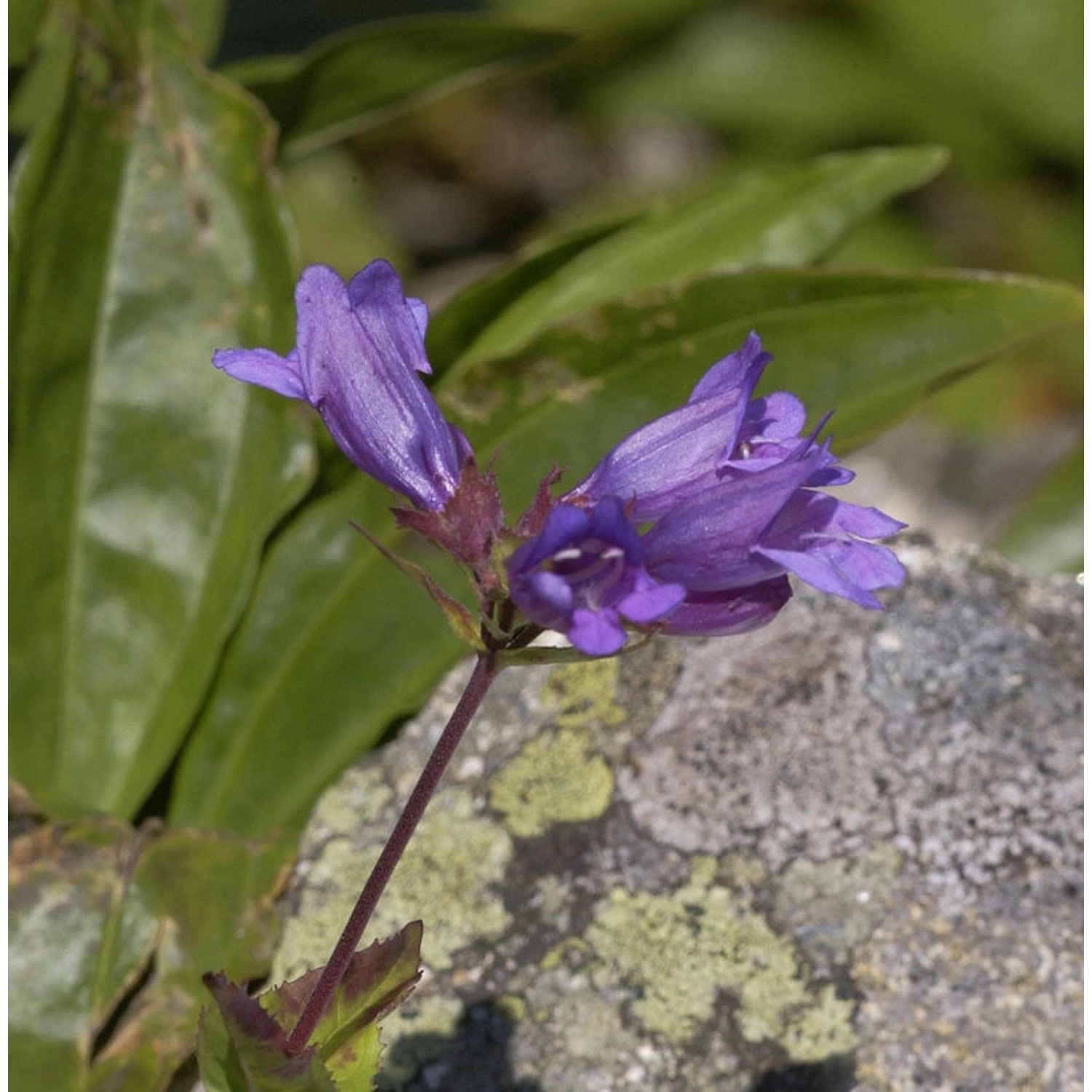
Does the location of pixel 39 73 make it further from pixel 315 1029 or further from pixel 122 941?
pixel 315 1029

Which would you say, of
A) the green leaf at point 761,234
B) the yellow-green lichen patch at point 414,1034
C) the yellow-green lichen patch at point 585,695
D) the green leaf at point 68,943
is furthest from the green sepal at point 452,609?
the green leaf at point 761,234

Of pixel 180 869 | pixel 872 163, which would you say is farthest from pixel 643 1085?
pixel 872 163

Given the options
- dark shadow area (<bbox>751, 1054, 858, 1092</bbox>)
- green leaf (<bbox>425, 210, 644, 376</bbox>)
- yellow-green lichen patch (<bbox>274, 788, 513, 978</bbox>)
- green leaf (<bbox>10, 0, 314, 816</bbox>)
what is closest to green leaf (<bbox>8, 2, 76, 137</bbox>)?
green leaf (<bbox>10, 0, 314, 816</bbox>)

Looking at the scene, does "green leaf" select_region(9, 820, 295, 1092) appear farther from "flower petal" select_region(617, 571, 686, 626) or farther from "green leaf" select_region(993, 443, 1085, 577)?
"green leaf" select_region(993, 443, 1085, 577)

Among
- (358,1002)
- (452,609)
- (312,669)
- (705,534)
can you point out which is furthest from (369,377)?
(312,669)

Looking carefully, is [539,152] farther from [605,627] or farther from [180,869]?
[605,627]

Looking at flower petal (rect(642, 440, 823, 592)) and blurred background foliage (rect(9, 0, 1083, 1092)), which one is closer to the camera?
flower petal (rect(642, 440, 823, 592))

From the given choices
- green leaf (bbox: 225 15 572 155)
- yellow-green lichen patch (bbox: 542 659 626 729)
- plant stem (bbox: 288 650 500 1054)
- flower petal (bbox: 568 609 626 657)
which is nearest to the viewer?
flower petal (bbox: 568 609 626 657)

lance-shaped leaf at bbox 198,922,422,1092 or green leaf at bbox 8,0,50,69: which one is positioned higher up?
green leaf at bbox 8,0,50,69
